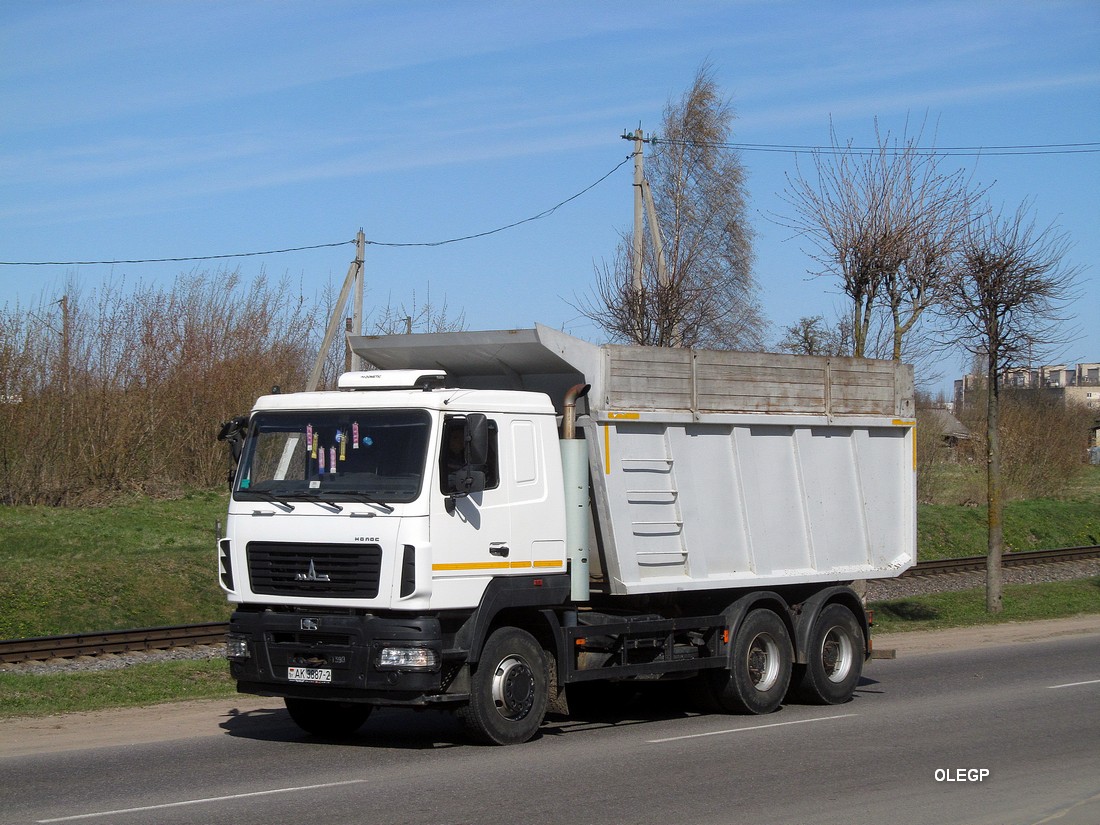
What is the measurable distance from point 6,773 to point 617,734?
190 inches

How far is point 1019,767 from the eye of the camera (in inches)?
357

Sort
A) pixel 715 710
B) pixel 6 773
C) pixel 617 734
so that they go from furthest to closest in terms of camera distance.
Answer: pixel 715 710, pixel 617 734, pixel 6 773

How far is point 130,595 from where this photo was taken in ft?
65.5

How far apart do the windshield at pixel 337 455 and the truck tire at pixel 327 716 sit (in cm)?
193

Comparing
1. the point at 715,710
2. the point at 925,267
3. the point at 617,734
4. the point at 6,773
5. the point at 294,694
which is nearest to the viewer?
the point at 6,773

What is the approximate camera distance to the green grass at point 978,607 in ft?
70.2

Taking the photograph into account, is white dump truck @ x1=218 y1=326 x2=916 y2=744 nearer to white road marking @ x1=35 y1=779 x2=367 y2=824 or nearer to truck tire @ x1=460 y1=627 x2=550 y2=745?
truck tire @ x1=460 y1=627 x2=550 y2=745

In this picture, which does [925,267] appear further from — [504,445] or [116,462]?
[116,462]

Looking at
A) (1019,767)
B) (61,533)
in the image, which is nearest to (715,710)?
(1019,767)

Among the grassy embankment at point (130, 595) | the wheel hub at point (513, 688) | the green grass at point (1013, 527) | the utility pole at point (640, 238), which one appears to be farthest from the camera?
the green grass at point (1013, 527)


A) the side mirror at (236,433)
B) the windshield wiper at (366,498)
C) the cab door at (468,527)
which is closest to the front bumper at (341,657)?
the cab door at (468,527)

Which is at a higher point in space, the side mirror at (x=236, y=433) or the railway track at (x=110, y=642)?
the side mirror at (x=236, y=433)

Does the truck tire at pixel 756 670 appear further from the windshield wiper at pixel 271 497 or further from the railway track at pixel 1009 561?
the railway track at pixel 1009 561

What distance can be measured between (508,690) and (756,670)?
3188 mm
